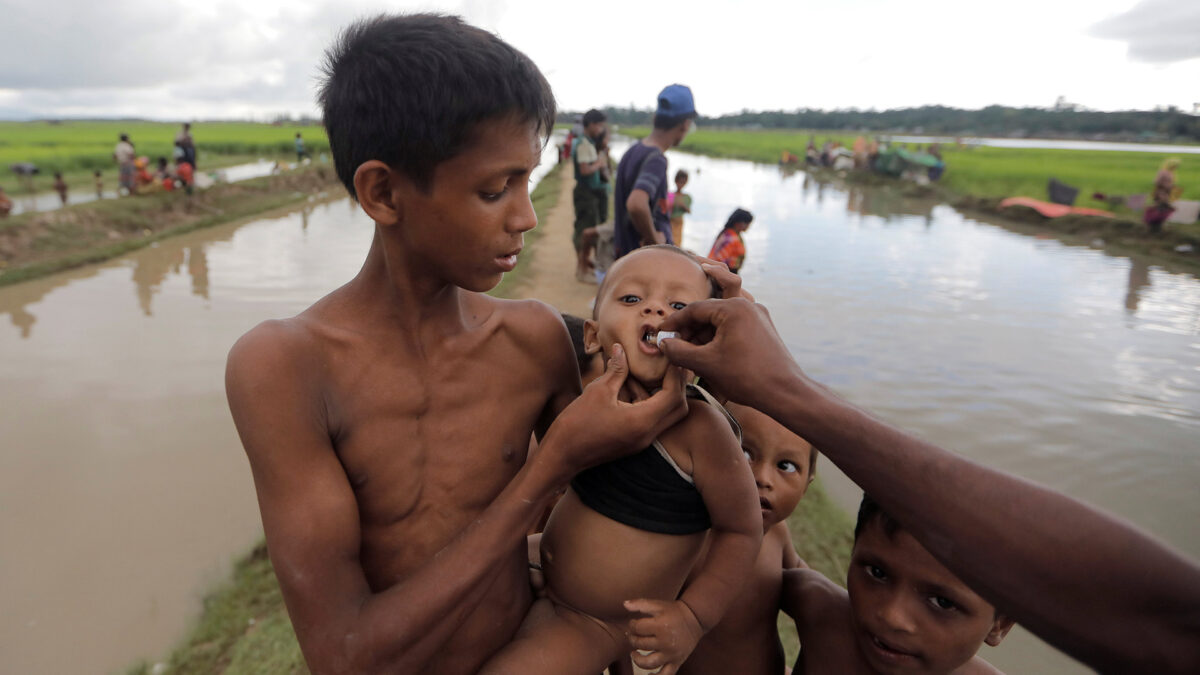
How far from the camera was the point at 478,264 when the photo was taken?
1.29 m

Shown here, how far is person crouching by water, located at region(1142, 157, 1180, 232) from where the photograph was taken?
1346 centimetres

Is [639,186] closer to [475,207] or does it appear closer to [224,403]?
[475,207]

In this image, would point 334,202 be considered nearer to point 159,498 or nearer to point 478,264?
point 159,498

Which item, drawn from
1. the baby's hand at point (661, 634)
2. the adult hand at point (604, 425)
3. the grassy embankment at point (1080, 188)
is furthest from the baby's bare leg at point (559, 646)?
the grassy embankment at point (1080, 188)

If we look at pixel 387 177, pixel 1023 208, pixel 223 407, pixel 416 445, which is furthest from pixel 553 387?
pixel 1023 208

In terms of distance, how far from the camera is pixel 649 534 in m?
1.49

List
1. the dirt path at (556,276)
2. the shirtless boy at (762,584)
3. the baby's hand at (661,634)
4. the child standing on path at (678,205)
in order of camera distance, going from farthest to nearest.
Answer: the child standing on path at (678,205), the dirt path at (556,276), the shirtless boy at (762,584), the baby's hand at (661,634)

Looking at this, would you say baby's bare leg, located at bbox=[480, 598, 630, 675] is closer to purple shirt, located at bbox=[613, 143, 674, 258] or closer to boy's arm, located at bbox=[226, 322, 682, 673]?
boy's arm, located at bbox=[226, 322, 682, 673]

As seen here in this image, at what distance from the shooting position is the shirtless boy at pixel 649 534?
1445 mm

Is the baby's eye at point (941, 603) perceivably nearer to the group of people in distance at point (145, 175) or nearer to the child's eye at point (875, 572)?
the child's eye at point (875, 572)

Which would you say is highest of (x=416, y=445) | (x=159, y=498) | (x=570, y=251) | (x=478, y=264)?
(x=478, y=264)

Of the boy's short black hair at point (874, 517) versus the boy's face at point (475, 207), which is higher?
the boy's face at point (475, 207)

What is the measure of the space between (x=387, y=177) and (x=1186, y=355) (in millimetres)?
9705

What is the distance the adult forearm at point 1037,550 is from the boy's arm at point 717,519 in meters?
0.39
